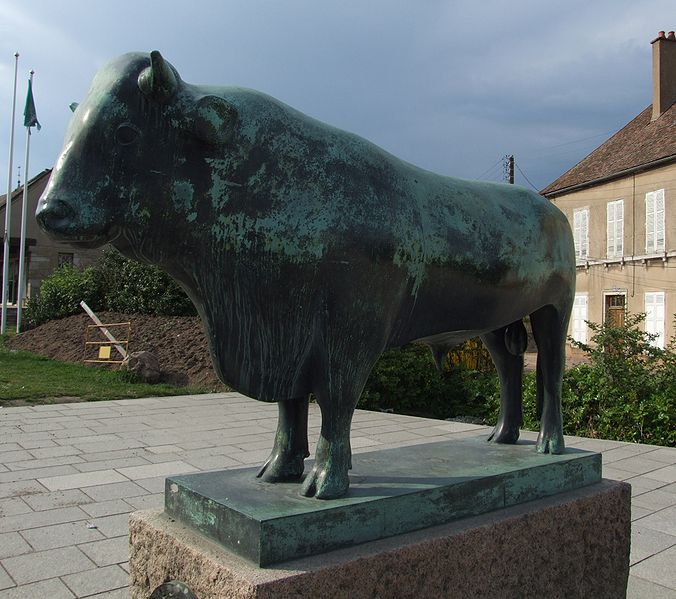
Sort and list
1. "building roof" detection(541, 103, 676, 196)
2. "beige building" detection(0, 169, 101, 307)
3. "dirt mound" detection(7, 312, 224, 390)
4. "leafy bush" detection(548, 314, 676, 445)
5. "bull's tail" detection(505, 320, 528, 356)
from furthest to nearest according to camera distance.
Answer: "beige building" detection(0, 169, 101, 307) → "building roof" detection(541, 103, 676, 196) → "dirt mound" detection(7, 312, 224, 390) → "leafy bush" detection(548, 314, 676, 445) → "bull's tail" detection(505, 320, 528, 356)

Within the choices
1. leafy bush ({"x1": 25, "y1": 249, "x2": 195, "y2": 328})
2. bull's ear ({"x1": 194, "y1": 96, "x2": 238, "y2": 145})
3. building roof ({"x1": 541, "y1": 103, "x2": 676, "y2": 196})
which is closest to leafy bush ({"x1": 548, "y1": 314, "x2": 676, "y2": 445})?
bull's ear ({"x1": 194, "y1": 96, "x2": 238, "y2": 145})

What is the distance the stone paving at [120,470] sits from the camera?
333 cm

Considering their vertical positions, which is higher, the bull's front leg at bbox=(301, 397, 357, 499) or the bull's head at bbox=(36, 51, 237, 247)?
the bull's head at bbox=(36, 51, 237, 247)

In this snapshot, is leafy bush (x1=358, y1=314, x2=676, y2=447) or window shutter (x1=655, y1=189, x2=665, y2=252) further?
window shutter (x1=655, y1=189, x2=665, y2=252)

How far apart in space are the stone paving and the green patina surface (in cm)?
106

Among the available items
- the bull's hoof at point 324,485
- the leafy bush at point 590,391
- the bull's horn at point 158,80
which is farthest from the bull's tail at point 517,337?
the leafy bush at point 590,391

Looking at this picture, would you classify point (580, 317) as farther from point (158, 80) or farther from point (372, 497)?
point (158, 80)

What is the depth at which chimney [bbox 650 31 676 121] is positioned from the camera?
21.1m

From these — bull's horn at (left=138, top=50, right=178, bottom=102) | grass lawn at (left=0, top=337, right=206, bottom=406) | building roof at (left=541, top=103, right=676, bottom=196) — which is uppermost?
building roof at (left=541, top=103, right=676, bottom=196)

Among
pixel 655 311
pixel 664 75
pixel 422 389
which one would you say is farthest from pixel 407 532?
pixel 664 75

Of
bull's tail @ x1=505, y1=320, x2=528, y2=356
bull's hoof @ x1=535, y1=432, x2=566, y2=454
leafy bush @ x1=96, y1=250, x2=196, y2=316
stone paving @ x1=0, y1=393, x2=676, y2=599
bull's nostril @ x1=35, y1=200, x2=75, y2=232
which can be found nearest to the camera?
bull's nostril @ x1=35, y1=200, x2=75, y2=232

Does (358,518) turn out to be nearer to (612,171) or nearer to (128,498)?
(128,498)

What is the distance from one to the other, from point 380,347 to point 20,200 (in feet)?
111

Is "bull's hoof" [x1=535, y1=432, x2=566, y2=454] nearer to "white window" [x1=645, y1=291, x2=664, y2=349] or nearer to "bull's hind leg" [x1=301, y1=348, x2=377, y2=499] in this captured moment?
"bull's hind leg" [x1=301, y1=348, x2=377, y2=499]
